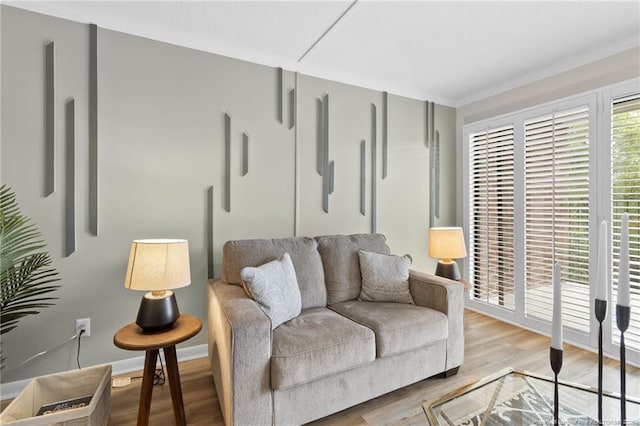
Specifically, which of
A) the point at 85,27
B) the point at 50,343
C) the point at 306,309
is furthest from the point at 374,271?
the point at 85,27

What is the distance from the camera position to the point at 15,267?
1.80m

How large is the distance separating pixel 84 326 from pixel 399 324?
2091 mm

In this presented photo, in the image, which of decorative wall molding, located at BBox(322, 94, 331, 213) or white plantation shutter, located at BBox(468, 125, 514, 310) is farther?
white plantation shutter, located at BBox(468, 125, 514, 310)

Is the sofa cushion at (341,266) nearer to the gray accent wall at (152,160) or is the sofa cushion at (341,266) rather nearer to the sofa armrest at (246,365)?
the gray accent wall at (152,160)

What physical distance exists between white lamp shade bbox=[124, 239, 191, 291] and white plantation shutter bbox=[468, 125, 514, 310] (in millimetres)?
3048

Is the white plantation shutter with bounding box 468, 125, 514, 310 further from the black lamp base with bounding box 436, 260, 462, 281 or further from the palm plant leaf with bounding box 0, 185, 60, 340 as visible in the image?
the palm plant leaf with bounding box 0, 185, 60, 340

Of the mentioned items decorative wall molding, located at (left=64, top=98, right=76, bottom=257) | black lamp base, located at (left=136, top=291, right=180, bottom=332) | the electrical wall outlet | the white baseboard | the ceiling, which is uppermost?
the ceiling

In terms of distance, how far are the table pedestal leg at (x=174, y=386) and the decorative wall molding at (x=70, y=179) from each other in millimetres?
1080

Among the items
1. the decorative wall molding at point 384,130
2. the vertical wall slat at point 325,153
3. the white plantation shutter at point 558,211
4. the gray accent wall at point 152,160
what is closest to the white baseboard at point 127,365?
the gray accent wall at point 152,160

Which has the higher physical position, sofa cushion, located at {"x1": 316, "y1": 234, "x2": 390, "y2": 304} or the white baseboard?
sofa cushion, located at {"x1": 316, "y1": 234, "x2": 390, "y2": 304}

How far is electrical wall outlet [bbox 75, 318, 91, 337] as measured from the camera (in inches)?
83.7

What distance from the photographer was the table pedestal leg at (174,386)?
65.0 inches

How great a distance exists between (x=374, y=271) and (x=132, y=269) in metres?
1.59

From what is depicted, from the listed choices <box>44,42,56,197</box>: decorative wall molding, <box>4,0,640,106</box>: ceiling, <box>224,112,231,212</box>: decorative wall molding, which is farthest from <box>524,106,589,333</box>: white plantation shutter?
<box>44,42,56,197</box>: decorative wall molding
